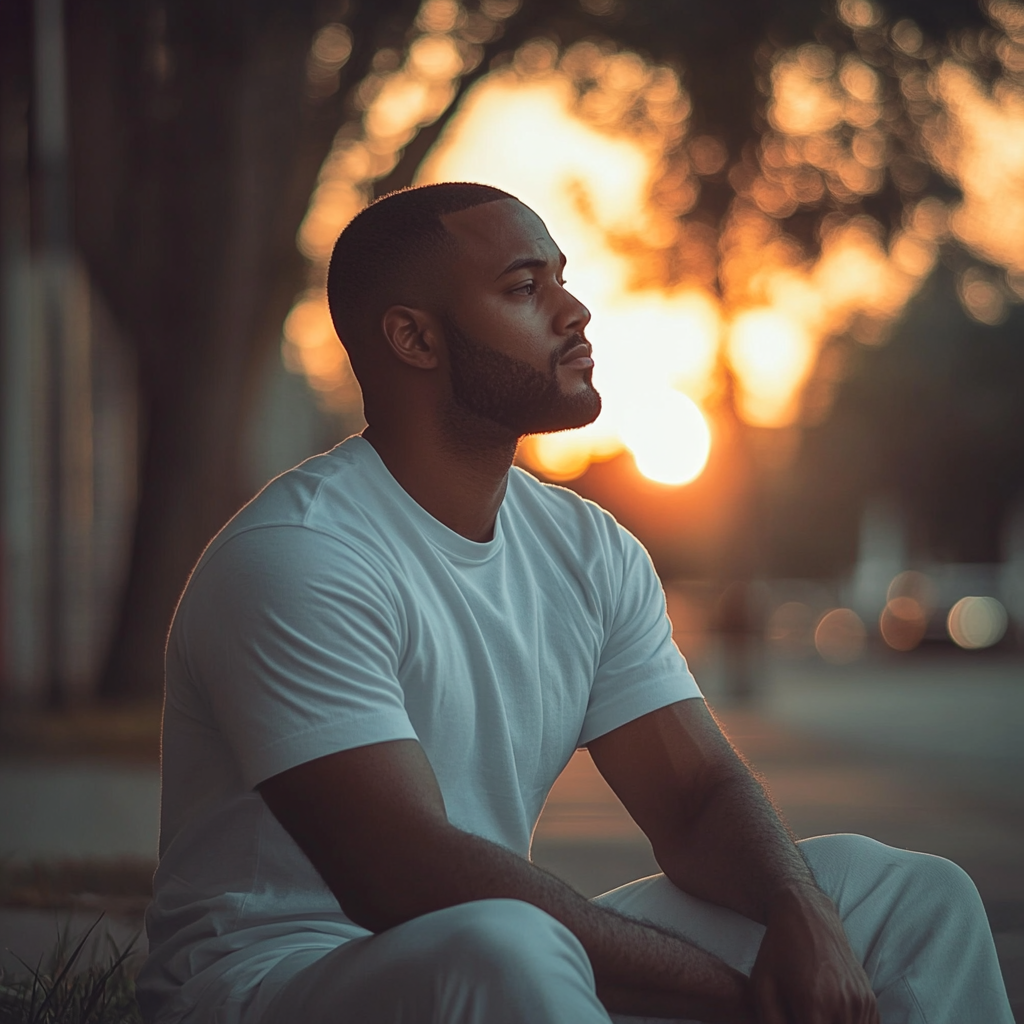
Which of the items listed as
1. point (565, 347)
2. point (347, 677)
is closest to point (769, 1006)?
point (347, 677)

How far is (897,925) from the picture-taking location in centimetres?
282

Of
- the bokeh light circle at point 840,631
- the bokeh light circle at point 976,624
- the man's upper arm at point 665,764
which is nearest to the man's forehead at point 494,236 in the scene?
the man's upper arm at point 665,764

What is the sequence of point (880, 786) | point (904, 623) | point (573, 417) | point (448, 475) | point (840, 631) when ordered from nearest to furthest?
point (448, 475) < point (573, 417) < point (880, 786) < point (904, 623) < point (840, 631)

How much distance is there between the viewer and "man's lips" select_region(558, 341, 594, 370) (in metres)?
3.05

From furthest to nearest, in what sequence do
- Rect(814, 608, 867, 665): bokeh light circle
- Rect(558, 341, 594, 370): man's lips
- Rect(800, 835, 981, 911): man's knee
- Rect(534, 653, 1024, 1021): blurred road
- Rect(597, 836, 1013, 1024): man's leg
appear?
Rect(814, 608, 867, 665): bokeh light circle < Rect(534, 653, 1024, 1021): blurred road < Rect(558, 341, 594, 370): man's lips < Rect(800, 835, 981, 911): man's knee < Rect(597, 836, 1013, 1024): man's leg

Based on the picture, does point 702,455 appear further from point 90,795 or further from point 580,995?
point 580,995

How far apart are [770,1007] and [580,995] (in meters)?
0.56

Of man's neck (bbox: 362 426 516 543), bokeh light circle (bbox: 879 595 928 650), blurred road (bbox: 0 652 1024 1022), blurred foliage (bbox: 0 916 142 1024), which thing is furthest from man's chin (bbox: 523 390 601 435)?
bokeh light circle (bbox: 879 595 928 650)

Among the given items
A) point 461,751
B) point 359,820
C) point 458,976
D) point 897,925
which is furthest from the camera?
point 897,925

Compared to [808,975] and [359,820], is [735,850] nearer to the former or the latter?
[808,975]

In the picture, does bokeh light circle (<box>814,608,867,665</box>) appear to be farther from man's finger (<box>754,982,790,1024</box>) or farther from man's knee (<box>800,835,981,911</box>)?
man's finger (<box>754,982,790,1024</box>)

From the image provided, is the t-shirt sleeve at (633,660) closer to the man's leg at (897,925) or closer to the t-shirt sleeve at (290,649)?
the man's leg at (897,925)

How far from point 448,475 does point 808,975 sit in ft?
3.61

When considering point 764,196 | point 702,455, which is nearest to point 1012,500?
point 702,455
